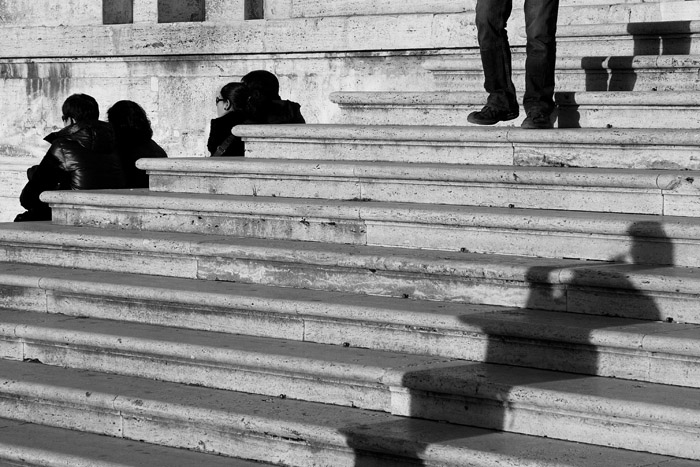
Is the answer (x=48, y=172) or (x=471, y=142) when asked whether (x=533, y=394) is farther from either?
(x=48, y=172)

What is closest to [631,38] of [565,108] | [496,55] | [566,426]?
[565,108]

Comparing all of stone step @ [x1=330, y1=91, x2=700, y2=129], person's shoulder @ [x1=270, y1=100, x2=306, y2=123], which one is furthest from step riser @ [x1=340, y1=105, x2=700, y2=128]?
person's shoulder @ [x1=270, y1=100, x2=306, y2=123]

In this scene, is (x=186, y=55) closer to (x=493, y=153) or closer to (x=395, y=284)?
(x=493, y=153)

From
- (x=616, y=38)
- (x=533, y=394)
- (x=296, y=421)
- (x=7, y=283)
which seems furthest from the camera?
(x=616, y=38)

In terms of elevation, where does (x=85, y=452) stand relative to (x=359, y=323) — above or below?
below

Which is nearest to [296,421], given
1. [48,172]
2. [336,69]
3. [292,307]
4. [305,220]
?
[292,307]

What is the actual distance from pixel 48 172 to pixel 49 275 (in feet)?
5.48

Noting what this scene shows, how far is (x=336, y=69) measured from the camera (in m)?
10.3

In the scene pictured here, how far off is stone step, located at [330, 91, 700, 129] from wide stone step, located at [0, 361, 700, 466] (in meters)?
2.25

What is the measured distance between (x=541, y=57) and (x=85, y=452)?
3183 mm

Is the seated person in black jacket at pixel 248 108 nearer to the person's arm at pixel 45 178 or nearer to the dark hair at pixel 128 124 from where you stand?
the dark hair at pixel 128 124

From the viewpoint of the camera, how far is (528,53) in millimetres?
7254

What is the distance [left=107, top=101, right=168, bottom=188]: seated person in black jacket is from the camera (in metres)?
9.23

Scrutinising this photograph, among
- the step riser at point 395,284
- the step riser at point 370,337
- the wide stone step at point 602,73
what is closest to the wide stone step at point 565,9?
the wide stone step at point 602,73
